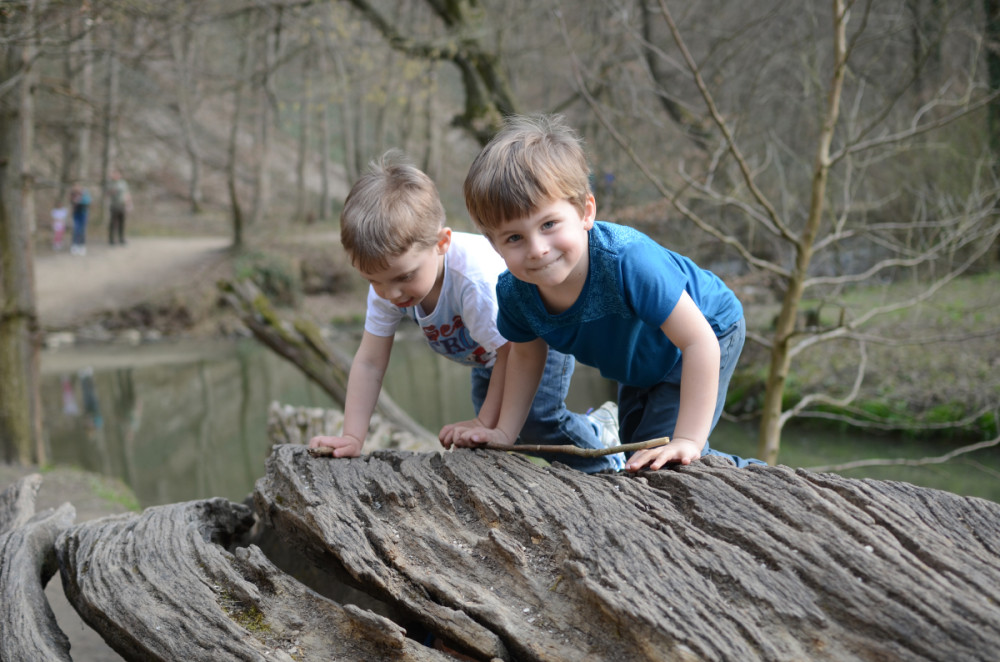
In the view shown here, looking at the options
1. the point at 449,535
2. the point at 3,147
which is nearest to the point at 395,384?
the point at 3,147

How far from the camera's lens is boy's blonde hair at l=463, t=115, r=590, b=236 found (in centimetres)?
182

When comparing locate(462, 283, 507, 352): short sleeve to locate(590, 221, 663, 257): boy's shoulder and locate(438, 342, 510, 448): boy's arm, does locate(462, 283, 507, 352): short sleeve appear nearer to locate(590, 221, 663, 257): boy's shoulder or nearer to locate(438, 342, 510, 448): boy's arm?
locate(438, 342, 510, 448): boy's arm

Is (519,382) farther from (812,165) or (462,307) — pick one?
(812,165)

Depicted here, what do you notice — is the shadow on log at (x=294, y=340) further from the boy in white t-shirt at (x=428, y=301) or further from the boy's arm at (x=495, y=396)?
the boy's arm at (x=495, y=396)

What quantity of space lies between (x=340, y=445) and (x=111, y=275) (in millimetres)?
16488

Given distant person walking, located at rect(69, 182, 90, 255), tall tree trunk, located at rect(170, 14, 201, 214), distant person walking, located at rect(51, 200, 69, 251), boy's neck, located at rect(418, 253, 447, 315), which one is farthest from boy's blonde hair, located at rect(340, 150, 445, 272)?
distant person walking, located at rect(51, 200, 69, 251)

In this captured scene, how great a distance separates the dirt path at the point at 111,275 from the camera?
593 inches

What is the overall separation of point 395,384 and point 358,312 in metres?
6.20

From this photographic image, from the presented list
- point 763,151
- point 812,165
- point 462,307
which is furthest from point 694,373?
point 763,151

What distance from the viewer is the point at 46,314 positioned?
1445 cm

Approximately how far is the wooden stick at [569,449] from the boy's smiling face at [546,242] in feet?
1.40

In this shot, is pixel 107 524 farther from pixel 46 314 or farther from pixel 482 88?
pixel 46 314

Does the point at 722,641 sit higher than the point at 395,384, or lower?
higher

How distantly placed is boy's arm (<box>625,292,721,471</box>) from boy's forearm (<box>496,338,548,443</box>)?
463 millimetres
